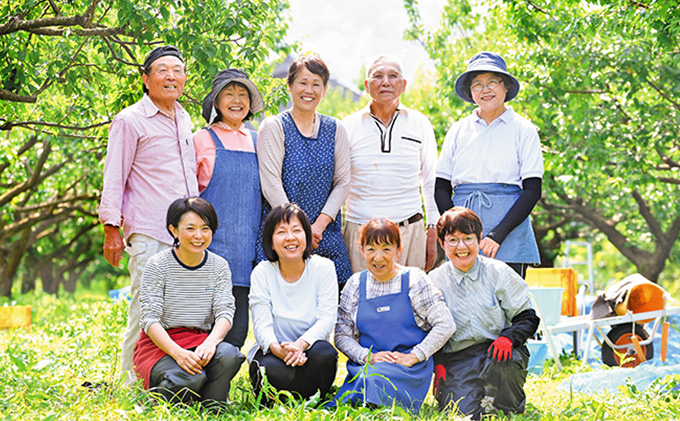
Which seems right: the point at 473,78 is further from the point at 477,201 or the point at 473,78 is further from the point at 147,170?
the point at 147,170

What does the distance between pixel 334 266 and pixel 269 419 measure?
1.12 meters

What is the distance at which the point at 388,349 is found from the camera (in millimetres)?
3652

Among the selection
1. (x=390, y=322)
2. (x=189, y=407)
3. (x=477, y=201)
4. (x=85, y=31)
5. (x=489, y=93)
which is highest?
(x=85, y=31)

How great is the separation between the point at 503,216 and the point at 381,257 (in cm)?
81

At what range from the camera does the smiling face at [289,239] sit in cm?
360

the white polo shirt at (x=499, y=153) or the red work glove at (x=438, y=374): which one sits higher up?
the white polo shirt at (x=499, y=153)

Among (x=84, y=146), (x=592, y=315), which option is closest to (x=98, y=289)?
(x=84, y=146)

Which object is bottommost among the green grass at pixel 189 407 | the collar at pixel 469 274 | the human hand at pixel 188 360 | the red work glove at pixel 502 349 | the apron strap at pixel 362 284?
the green grass at pixel 189 407

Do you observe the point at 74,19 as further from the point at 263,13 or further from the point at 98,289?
the point at 98,289

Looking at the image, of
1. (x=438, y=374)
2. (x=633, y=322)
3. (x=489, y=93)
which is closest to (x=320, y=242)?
(x=438, y=374)

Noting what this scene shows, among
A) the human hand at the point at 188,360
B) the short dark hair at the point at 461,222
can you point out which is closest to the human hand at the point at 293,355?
the human hand at the point at 188,360

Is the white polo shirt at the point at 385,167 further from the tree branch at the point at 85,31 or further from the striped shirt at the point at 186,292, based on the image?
the tree branch at the point at 85,31

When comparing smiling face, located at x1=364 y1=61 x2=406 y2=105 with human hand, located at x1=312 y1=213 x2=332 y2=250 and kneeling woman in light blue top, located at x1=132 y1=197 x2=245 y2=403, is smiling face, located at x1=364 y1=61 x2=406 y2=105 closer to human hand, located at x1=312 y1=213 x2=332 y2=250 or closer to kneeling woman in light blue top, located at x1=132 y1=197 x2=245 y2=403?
human hand, located at x1=312 y1=213 x2=332 y2=250

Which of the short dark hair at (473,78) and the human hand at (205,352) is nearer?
the human hand at (205,352)
